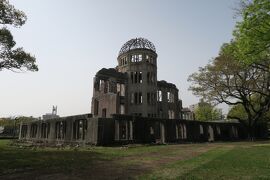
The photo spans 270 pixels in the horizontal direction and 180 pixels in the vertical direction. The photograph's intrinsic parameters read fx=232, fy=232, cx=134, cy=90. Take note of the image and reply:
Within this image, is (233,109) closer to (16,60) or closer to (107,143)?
(107,143)

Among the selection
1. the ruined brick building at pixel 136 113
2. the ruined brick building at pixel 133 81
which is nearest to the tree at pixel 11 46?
the ruined brick building at pixel 136 113

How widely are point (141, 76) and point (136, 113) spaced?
6.75 meters

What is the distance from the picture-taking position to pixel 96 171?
27.2ft

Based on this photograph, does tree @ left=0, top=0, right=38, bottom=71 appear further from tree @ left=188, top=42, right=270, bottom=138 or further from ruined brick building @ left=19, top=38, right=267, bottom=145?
tree @ left=188, top=42, right=270, bottom=138

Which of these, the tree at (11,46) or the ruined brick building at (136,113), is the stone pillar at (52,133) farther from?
the tree at (11,46)

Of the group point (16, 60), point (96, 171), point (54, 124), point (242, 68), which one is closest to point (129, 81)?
point (54, 124)

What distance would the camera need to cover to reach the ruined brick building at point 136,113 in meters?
26.2

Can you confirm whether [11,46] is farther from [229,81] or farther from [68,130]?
[229,81]

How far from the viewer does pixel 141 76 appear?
41812mm

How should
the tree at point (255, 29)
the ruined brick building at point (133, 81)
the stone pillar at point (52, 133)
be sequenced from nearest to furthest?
the tree at point (255, 29) < the stone pillar at point (52, 133) < the ruined brick building at point (133, 81)

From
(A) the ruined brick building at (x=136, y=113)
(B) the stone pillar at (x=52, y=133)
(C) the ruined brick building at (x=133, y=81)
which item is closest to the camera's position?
(A) the ruined brick building at (x=136, y=113)

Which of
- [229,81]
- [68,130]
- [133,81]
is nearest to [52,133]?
[68,130]

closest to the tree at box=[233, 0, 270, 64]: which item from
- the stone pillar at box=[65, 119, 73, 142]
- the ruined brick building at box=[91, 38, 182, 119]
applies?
the stone pillar at box=[65, 119, 73, 142]

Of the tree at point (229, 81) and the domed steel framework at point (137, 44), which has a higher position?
the domed steel framework at point (137, 44)
